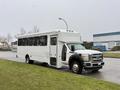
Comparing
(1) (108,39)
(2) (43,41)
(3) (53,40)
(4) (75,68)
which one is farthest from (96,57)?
Result: (1) (108,39)

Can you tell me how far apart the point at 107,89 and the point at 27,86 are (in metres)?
Result: 3.08

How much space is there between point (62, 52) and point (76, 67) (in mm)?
1869

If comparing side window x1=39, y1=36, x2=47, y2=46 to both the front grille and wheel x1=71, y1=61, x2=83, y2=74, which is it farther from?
the front grille

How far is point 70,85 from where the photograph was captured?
8.80m

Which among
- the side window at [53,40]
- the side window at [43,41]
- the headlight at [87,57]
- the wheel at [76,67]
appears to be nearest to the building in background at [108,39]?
the side window at [43,41]

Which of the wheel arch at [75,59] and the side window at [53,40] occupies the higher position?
the side window at [53,40]

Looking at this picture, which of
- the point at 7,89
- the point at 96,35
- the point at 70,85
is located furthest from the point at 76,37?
the point at 96,35

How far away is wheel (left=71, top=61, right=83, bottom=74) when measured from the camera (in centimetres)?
1360

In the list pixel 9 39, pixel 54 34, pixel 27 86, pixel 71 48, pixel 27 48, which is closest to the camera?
pixel 27 86

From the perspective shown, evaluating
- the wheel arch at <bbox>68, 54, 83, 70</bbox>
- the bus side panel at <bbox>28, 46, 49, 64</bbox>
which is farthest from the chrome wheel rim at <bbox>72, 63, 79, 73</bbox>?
the bus side panel at <bbox>28, 46, 49, 64</bbox>

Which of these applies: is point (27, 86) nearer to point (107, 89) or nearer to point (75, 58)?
point (107, 89)

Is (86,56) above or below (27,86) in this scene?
above

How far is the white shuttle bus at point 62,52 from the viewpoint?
13.7 m

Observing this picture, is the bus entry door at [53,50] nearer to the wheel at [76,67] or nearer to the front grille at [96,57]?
the wheel at [76,67]
